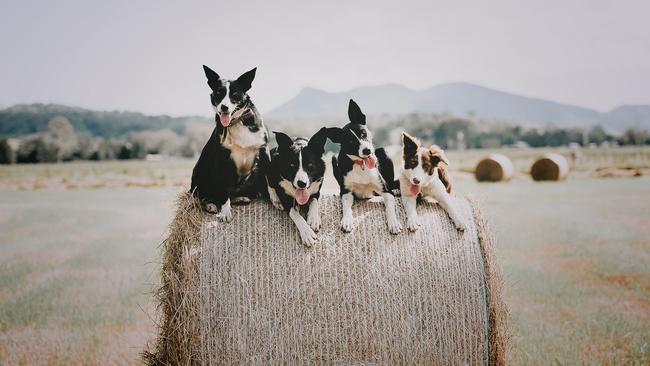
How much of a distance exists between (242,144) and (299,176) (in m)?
0.50

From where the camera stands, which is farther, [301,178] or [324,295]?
[324,295]

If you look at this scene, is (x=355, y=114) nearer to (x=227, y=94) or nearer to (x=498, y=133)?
(x=227, y=94)

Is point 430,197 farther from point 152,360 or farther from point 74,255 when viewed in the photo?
point 74,255

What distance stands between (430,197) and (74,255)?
720 cm

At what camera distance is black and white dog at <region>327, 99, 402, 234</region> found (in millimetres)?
3402

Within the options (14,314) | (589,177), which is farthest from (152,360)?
(589,177)

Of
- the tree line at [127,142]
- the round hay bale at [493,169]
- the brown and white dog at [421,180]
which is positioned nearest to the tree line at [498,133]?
the tree line at [127,142]

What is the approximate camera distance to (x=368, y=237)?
356 cm

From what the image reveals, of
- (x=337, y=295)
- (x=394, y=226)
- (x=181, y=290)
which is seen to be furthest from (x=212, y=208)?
(x=394, y=226)

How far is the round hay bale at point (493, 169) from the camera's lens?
17.0m

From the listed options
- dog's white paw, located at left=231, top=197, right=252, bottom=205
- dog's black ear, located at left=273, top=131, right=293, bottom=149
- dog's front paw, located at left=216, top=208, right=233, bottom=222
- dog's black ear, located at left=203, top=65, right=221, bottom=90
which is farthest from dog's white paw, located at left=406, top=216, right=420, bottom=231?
dog's black ear, located at left=203, top=65, right=221, bottom=90

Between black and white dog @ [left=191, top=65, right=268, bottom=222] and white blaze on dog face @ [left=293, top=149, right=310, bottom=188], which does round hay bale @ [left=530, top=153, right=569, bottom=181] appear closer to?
black and white dog @ [left=191, top=65, right=268, bottom=222]

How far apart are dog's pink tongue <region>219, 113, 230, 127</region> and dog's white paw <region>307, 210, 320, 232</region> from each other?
2.82 feet

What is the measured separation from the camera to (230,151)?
11.4 feet
